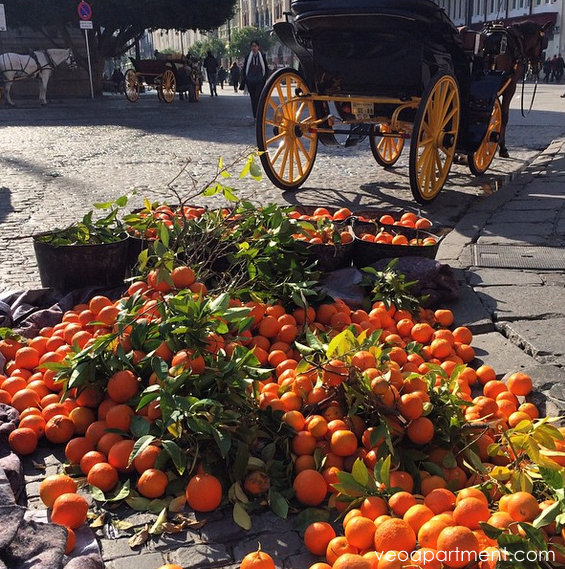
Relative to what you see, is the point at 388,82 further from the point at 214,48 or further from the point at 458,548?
the point at 214,48

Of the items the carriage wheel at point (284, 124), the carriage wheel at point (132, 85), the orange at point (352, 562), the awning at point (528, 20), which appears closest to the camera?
the orange at point (352, 562)

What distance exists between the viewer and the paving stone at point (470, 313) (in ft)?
11.8

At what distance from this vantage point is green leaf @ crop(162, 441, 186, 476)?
213 cm

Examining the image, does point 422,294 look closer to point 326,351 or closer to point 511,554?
point 326,351

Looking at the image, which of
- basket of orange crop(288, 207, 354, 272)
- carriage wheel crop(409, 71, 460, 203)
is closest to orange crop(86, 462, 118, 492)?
basket of orange crop(288, 207, 354, 272)

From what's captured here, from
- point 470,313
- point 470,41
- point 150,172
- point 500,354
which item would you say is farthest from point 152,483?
point 150,172

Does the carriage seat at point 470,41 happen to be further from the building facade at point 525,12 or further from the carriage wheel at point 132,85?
the building facade at point 525,12

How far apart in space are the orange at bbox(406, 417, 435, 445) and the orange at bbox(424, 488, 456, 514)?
0.26m

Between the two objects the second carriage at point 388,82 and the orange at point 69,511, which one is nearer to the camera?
the orange at point 69,511

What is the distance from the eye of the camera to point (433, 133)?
6137mm

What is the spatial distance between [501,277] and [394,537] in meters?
2.81

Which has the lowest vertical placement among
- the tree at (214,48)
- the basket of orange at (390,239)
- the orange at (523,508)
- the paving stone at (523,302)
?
the paving stone at (523,302)

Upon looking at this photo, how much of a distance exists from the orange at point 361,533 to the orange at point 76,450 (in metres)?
1.05

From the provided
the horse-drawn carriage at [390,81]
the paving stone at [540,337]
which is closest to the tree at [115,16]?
the horse-drawn carriage at [390,81]
